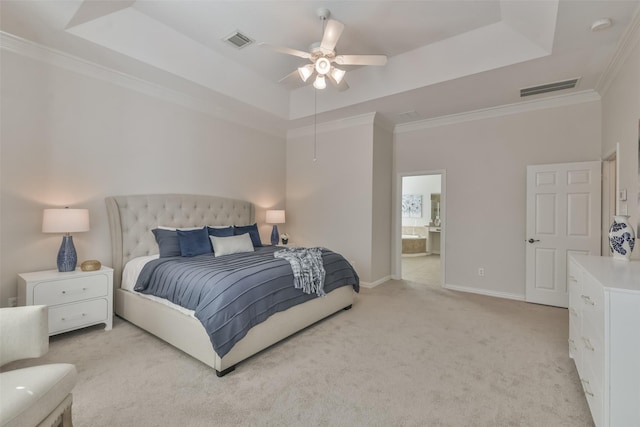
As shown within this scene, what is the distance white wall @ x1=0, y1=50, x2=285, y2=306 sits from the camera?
9.29 feet

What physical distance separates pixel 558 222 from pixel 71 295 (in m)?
5.66

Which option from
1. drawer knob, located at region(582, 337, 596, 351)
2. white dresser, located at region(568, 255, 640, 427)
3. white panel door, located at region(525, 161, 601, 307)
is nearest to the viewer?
white dresser, located at region(568, 255, 640, 427)

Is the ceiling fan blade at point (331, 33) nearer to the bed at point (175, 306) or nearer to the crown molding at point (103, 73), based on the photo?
the crown molding at point (103, 73)

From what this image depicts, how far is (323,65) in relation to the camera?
2941mm

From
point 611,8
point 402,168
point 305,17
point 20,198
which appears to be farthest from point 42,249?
point 611,8

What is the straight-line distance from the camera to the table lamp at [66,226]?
280 cm

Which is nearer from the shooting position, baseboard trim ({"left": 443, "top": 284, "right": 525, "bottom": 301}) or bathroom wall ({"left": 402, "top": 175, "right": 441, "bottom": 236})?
baseboard trim ({"left": 443, "top": 284, "right": 525, "bottom": 301})

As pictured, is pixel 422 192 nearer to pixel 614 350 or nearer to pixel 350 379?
pixel 350 379

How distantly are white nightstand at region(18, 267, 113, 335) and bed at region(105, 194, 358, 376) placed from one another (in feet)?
0.85

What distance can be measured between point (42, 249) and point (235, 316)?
229 centimetres

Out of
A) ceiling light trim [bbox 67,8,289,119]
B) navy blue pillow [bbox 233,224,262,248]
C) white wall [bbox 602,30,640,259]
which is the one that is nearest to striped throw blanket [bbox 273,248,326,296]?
navy blue pillow [bbox 233,224,262,248]

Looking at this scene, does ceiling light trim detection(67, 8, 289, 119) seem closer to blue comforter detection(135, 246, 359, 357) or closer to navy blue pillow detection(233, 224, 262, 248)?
navy blue pillow detection(233, 224, 262, 248)

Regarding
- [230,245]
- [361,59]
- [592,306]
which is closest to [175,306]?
[230,245]

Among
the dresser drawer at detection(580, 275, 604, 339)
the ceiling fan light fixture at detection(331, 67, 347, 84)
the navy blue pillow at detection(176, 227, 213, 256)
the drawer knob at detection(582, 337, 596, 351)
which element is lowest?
the drawer knob at detection(582, 337, 596, 351)
